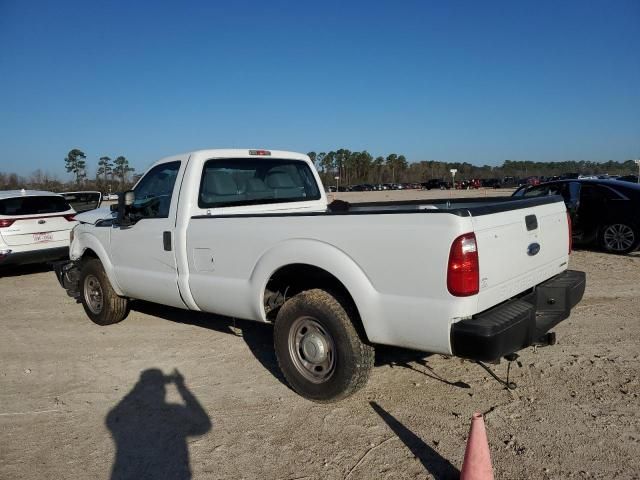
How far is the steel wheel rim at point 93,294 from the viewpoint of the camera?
6234 mm

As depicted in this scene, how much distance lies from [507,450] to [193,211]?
324 centimetres

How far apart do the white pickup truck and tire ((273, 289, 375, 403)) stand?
1 centimetres

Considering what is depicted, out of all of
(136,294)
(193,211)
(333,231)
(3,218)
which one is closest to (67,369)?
(136,294)

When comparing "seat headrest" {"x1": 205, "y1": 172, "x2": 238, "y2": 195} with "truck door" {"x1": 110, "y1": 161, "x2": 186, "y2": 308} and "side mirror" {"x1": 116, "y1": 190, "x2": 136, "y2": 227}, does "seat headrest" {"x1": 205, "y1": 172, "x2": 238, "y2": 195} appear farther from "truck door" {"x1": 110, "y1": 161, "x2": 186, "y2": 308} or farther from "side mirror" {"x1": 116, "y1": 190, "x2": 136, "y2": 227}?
"side mirror" {"x1": 116, "y1": 190, "x2": 136, "y2": 227}

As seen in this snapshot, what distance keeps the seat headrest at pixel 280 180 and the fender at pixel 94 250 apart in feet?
6.78

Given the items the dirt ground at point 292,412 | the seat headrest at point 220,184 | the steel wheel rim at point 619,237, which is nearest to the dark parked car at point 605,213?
the steel wheel rim at point 619,237

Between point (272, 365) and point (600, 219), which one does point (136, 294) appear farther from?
point (600, 219)

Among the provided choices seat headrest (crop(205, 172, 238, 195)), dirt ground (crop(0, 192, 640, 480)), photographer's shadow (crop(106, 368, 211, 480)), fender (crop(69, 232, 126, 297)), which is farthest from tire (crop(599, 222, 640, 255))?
fender (crop(69, 232, 126, 297))

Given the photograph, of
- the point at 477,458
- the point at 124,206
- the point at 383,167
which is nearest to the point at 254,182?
the point at 124,206

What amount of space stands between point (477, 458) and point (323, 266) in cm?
156

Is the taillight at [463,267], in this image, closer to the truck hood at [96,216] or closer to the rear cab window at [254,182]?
the rear cab window at [254,182]

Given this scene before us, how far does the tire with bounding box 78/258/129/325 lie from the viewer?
19.9ft

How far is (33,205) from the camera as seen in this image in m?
9.86

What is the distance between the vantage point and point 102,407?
4.04 metres
